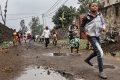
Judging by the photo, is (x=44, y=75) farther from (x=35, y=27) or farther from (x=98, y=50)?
(x=35, y=27)

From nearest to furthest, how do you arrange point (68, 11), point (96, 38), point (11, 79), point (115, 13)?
1. point (11, 79)
2. point (96, 38)
3. point (115, 13)
4. point (68, 11)

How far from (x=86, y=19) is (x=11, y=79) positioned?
257 cm

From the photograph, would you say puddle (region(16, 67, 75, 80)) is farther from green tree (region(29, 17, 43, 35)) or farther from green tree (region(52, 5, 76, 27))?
green tree (region(29, 17, 43, 35))

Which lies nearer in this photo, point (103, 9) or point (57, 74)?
point (57, 74)

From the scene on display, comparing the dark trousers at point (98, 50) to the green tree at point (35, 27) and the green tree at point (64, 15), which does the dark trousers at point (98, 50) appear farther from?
the green tree at point (35, 27)

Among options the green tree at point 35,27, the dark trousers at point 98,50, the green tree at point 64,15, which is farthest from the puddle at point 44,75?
the green tree at point 35,27

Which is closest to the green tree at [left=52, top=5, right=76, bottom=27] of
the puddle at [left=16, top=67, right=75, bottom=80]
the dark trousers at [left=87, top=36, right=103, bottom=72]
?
the puddle at [left=16, top=67, right=75, bottom=80]

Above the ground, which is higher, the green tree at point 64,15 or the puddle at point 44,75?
the green tree at point 64,15

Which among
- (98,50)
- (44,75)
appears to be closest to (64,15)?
(44,75)

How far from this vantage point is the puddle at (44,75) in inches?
363

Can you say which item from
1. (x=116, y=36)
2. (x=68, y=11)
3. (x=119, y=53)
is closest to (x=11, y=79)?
(x=119, y=53)

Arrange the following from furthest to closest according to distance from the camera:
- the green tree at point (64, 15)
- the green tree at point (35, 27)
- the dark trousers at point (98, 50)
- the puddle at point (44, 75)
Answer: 1. the green tree at point (35, 27)
2. the green tree at point (64, 15)
3. the dark trousers at point (98, 50)
4. the puddle at point (44, 75)

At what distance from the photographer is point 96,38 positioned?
9.76 meters

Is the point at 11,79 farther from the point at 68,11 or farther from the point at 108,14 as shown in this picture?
the point at 68,11
